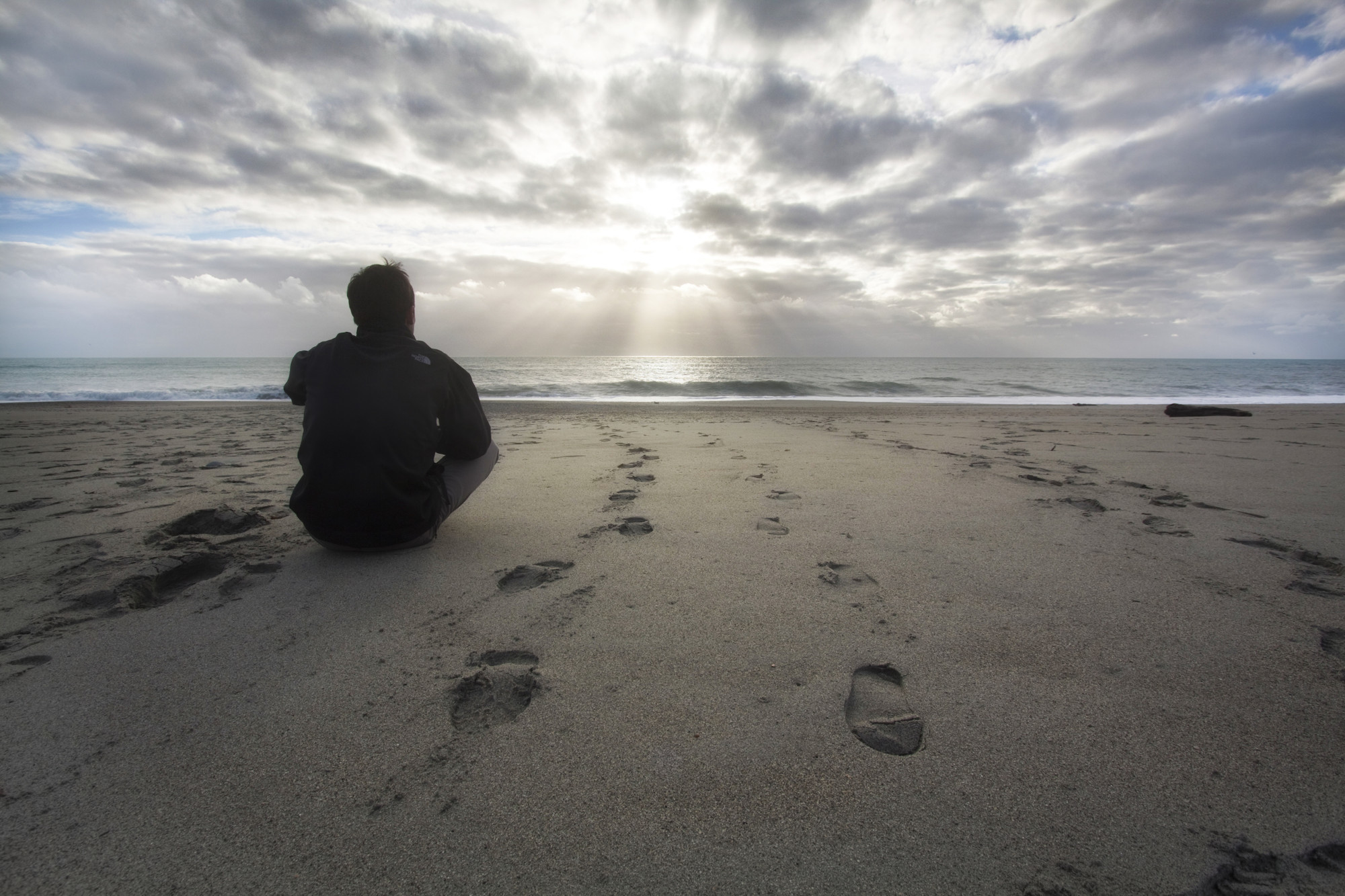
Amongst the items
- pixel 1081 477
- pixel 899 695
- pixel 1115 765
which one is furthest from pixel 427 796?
pixel 1081 477

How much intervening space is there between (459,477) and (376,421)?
564 mm

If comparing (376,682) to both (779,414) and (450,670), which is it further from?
(779,414)

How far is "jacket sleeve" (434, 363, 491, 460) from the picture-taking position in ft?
8.33

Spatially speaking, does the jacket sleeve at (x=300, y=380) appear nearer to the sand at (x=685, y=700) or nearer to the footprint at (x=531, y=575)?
the sand at (x=685, y=700)

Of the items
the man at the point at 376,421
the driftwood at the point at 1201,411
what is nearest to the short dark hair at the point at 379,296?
the man at the point at 376,421

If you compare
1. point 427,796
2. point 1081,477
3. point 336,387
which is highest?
point 336,387

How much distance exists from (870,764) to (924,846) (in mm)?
211

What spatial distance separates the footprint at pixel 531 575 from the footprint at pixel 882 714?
125 centimetres

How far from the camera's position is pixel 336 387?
2.27 metres

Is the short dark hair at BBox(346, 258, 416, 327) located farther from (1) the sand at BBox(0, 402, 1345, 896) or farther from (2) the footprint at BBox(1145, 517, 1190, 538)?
(2) the footprint at BBox(1145, 517, 1190, 538)

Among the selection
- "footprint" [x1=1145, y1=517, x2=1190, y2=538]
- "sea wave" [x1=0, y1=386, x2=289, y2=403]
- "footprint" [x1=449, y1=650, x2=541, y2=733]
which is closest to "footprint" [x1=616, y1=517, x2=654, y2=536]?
"footprint" [x1=449, y1=650, x2=541, y2=733]

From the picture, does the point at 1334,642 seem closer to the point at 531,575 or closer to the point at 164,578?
the point at 531,575

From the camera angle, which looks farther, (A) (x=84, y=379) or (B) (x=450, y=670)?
(A) (x=84, y=379)

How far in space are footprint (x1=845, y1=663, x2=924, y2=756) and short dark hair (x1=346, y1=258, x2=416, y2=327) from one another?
2.25 meters
